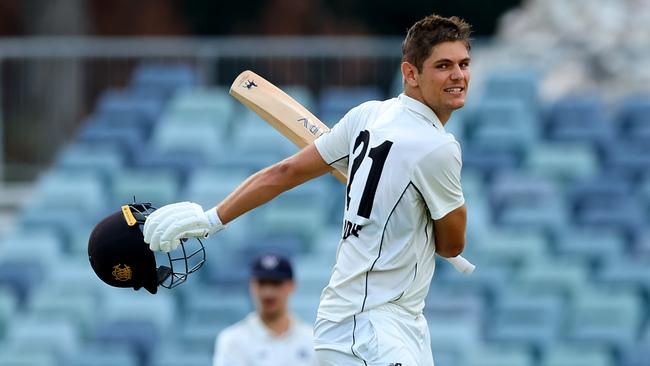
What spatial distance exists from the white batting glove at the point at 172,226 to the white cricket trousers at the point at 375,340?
462 millimetres

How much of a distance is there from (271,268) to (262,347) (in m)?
0.35

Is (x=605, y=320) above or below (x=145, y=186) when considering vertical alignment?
below

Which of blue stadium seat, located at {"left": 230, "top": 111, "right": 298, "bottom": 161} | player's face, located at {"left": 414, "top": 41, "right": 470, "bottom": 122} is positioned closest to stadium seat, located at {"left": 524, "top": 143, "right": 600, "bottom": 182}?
blue stadium seat, located at {"left": 230, "top": 111, "right": 298, "bottom": 161}

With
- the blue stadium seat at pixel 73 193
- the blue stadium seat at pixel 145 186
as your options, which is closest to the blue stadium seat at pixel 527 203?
the blue stadium seat at pixel 145 186

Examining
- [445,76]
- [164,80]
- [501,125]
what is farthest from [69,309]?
[445,76]

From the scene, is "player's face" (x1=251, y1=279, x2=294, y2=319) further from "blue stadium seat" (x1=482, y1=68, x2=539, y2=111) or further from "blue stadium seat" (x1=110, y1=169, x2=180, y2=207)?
"blue stadium seat" (x1=482, y1=68, x2=539, y2=111)

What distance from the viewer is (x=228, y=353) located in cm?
684

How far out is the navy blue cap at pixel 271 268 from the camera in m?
6.88

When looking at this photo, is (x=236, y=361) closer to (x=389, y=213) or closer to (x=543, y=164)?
(x=389, y=213)

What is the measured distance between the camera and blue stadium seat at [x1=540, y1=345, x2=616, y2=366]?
8.56m

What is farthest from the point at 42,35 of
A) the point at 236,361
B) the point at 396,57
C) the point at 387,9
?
the point at 236,361

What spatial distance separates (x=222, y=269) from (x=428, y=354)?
516 cm

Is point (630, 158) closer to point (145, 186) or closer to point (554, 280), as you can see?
point (554, 280)

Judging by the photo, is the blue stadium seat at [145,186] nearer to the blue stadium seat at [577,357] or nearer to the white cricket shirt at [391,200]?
the blue stadium seat at [577,357]
